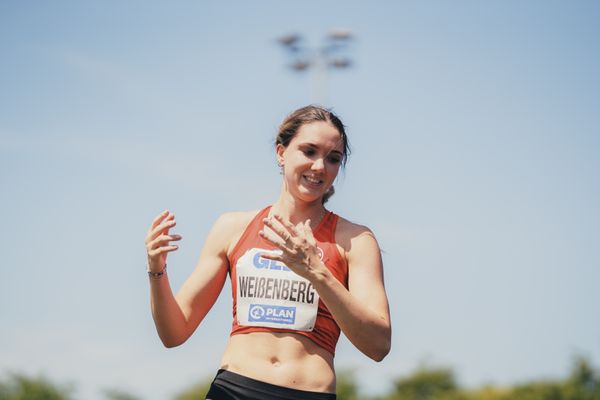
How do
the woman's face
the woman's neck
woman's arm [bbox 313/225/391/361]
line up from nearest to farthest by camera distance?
1. woman's arm [bbox 313/225/391/361]
2. the woman's face
3. the woman's neck

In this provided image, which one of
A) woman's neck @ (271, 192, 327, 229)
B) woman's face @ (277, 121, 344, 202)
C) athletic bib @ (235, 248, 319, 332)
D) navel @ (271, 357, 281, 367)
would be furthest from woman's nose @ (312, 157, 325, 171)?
navel @ (271, 357, 281, 367)

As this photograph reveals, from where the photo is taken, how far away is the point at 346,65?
901 inches

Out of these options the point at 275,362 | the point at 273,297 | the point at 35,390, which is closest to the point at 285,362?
the point at 275,362

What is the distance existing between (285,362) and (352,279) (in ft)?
2.04

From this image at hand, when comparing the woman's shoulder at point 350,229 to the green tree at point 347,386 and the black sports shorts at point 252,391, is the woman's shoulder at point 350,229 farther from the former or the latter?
the green tree at point 347,386

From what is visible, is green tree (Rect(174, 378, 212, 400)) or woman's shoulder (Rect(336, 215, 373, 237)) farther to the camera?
green tree (Rect(174, 378, 212, 400))

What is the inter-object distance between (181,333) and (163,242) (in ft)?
2.17

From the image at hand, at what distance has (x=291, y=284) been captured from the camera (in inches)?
192

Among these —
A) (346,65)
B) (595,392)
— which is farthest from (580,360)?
(346,65)

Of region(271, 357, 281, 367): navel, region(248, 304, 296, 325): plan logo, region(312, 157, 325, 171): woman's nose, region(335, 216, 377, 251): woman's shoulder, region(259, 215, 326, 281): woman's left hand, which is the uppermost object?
region(312, 157, 325, 171): woman's nose

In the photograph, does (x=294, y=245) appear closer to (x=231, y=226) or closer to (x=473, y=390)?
(x=231, y=226)

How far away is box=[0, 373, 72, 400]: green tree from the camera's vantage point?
4328cm

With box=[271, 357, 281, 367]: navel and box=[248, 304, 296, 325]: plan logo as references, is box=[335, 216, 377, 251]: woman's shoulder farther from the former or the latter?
box=[271, 357, 281, 367]: navel

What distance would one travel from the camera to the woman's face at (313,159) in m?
5.04
